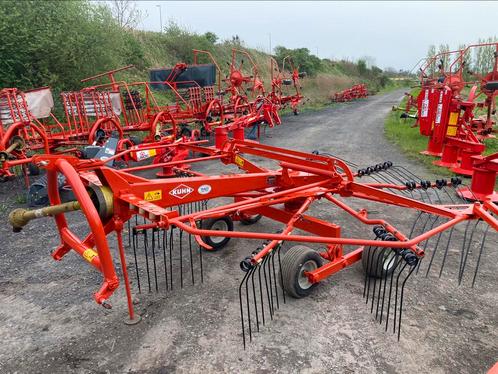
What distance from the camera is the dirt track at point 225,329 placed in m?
2.77

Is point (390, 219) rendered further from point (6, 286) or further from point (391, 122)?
point (391, 122)

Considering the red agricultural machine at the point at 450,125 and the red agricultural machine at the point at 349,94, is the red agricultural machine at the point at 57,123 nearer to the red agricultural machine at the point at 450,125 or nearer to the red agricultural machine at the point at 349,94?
the red agricultural machine at the point at 450,125

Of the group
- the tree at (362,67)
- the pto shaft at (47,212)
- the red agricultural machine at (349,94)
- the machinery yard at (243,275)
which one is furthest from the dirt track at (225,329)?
the tree at (362,67)

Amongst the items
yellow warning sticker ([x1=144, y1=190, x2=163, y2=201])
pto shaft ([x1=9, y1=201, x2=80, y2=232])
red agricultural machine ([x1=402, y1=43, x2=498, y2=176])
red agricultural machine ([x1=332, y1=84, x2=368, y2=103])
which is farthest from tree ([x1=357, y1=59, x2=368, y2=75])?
pto shaft ([x1=9, y1=201, x2=80, y2=232])

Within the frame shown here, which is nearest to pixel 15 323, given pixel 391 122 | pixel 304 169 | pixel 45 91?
pixel 304 169

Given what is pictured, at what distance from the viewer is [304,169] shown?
3.95 metres

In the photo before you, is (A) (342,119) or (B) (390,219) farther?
(A) (342,119)

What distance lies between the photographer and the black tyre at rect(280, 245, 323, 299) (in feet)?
11.2

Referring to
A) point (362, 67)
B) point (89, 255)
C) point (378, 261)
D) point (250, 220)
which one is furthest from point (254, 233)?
point (362, 67)

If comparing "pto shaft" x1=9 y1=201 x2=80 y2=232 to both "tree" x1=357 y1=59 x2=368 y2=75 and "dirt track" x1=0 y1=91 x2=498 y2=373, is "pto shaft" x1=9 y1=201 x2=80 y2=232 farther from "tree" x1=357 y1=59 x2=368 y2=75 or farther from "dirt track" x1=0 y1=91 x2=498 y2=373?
"tree" x1=357 y1=59 x2=368 y2=75

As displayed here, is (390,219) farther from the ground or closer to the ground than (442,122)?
closer to the ground

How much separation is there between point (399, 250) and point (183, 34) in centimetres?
2416

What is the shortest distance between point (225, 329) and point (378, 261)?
1.52 meters

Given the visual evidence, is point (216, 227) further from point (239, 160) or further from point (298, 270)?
point (298, 270)
